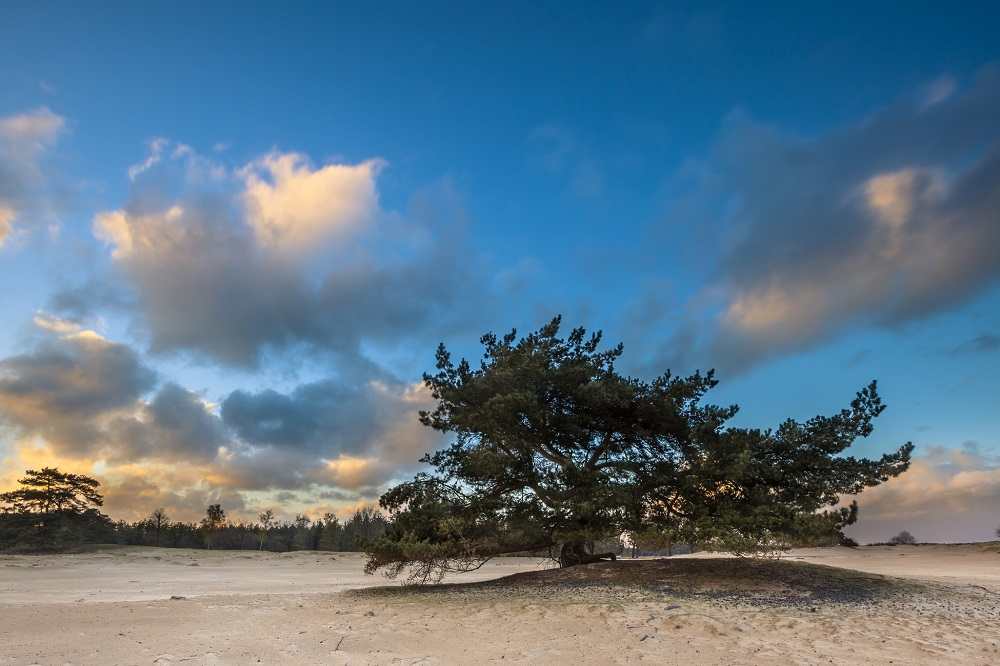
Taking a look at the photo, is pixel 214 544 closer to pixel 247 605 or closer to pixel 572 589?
pixel 247 605

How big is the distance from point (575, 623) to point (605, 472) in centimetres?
661

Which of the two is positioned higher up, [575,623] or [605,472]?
[605,472]

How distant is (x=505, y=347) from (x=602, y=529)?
6.51 metres

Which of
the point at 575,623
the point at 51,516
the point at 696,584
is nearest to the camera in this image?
the point at 575,623

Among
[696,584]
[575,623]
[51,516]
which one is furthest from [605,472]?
[51,516]

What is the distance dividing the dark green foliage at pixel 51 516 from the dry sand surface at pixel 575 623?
134ft

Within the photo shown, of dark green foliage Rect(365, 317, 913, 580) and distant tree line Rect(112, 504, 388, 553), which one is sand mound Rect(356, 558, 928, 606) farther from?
distant tree line Rect(112, 504, 388, 553)

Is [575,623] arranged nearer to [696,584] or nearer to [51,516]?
[696,584]

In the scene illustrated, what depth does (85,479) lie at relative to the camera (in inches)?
1874

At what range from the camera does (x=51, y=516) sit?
4497cm

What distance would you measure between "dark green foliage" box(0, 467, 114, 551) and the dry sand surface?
40740 millimetres

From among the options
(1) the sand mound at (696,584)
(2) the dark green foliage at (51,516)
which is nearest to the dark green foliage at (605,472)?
(1) the sand mound at (696,584)

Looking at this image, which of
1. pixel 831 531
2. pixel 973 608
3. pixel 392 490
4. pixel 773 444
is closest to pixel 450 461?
pixel 392 490

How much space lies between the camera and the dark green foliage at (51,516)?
1721 inches
